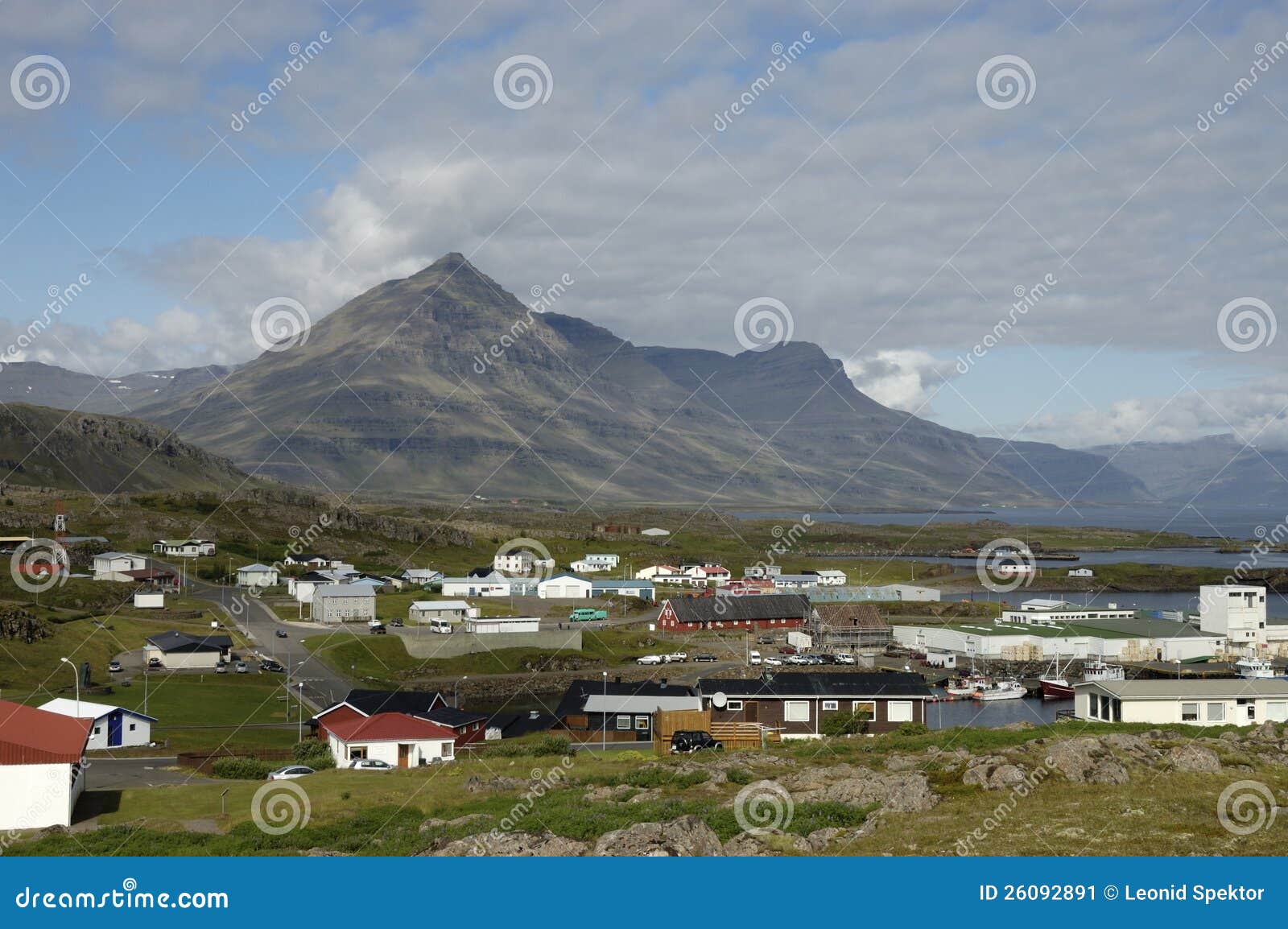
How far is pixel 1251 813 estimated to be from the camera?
685 inches

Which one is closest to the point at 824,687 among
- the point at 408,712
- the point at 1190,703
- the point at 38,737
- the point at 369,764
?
the point at 1190,703

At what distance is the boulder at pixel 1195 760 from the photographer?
2192 cm

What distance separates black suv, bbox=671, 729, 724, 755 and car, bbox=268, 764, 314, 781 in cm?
1203

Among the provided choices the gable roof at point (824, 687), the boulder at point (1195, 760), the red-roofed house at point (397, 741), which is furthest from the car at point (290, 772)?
the boulder at point (1195, 760)

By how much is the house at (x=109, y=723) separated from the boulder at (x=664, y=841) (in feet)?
95.2

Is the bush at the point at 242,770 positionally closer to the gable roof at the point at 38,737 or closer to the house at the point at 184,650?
the gable roof at the point at 38,737

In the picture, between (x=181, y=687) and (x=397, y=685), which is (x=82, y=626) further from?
(x=397, y=685)

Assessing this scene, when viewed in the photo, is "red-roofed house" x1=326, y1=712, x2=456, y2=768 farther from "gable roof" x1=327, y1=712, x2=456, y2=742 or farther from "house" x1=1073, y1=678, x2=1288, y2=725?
"house" x1=1073, y1=678, x2=1288, y2=725

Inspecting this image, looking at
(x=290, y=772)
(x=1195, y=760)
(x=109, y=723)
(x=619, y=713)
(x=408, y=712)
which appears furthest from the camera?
(x=619, y=713)

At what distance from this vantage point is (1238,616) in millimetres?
75188

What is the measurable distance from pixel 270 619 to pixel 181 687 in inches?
952

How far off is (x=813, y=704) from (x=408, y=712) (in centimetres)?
1615

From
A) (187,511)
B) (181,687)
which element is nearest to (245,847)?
(181,687)

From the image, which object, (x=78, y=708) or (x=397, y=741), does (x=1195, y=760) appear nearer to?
(x=397, y=741)
